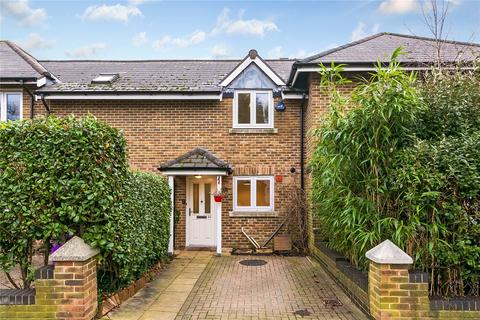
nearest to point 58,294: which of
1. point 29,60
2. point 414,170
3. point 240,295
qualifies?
point 240,295

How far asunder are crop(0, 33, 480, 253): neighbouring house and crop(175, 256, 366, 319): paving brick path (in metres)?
2.53

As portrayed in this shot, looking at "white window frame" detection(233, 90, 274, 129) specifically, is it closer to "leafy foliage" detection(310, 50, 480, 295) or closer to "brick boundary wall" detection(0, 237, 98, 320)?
"leafy foliage" detection(310, 50, 480, 295)

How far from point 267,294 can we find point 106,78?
9165mm

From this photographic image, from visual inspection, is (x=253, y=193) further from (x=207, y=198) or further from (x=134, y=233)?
(x=134, y=233)

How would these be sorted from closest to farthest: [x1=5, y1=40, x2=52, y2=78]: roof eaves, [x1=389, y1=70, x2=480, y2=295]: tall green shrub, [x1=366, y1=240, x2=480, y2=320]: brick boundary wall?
[x1=366, y1=240, x2=480, y2=320]: brick boundary wall → [x1=389, y1=70, x2=480, y2=295]: tall green shrub → [x1=5, y1=40, x2=52, y2=78]: roof eaves

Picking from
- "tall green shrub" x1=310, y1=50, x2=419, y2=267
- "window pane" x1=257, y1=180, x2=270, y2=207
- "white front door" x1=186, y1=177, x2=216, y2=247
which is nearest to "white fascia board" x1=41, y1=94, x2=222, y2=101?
"white front door" x1=186, y1=177, x2=216, y2=247

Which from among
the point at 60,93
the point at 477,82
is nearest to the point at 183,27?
the point at 60,93

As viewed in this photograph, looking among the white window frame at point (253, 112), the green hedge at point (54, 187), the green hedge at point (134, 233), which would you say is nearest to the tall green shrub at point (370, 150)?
the green hedge at point (134, 233)

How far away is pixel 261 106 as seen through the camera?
36.7 feet

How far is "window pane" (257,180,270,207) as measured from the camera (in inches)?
434

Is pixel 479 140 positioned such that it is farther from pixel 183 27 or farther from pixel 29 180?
pixel 183 27

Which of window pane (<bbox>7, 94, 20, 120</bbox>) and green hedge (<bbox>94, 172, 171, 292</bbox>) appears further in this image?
window pane (<bbox>7, 94, 20, 120</bbox>)

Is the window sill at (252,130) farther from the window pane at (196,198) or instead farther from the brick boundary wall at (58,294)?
the brick boundary wall at (58,294)

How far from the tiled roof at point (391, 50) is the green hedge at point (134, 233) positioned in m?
5.50
